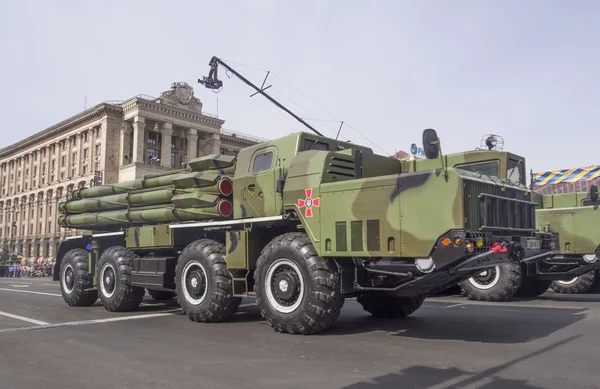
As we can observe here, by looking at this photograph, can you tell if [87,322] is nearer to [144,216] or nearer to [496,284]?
[144,216]

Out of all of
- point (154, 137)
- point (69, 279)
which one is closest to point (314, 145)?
point (69, 279)

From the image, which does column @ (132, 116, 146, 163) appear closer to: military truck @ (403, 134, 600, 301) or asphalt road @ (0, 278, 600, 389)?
asphalt road @ (0, 278, 600, 389)

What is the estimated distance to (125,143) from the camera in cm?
7219

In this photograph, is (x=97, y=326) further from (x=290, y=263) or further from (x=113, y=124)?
(x=113, y=124)

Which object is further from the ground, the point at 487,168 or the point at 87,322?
the point at 487,168

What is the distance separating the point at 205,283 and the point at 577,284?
10907 mm

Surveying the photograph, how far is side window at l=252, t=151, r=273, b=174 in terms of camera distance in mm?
8930

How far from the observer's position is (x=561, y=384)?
4859mm

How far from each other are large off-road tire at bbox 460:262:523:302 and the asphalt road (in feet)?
4.58

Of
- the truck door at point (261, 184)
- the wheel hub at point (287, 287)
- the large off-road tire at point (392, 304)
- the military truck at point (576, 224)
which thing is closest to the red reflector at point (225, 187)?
the truck door at point (261, 184)

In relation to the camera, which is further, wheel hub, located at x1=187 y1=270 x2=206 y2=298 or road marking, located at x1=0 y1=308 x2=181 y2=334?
wheel hub, located at x1=187 y1=270 x2=206 y2=298

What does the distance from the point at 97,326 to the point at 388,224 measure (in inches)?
225

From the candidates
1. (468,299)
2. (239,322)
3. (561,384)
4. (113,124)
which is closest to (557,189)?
(468,299)

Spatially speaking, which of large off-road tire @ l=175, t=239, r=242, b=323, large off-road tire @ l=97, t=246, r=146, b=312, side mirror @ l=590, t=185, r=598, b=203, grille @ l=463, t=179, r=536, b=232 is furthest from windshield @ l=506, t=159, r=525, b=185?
large off-road tire @ l=97, t=246, r=146, b=312
